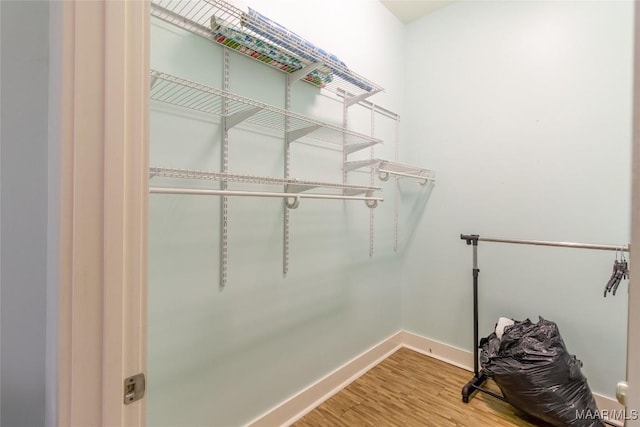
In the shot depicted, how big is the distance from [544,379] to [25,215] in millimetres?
2167

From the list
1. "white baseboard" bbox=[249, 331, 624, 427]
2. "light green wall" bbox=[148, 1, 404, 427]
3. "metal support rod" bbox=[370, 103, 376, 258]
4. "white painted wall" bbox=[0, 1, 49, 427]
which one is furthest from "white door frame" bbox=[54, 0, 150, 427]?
"metal support rod" bbox=[370, 103, 376, 258]

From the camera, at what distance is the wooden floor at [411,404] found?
62.5 inches

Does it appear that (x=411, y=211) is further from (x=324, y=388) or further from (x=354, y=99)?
(x=324, y=388)

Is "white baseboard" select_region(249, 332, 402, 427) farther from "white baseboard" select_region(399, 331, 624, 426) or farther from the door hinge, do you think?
the door hinge

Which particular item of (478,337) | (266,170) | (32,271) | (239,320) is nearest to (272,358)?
(239,320)

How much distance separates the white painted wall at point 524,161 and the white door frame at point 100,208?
7.32 feet

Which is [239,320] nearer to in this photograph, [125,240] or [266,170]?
[266,170]

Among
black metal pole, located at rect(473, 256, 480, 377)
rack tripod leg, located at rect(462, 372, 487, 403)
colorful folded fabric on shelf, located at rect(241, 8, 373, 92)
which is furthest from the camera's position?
black metal pole, located at rect(473, 256, 480, 377)

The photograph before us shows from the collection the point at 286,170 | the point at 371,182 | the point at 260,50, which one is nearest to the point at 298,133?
the point at 286,170

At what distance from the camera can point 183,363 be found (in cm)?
120

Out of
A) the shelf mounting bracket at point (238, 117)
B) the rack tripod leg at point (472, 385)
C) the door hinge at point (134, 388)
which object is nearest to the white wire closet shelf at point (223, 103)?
the shelf mounting bracket at point (238, 117)

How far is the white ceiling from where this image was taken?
7.29 feet

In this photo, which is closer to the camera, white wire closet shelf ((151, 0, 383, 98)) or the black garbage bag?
white wire closet shelf ((151, 0, 383, 98))

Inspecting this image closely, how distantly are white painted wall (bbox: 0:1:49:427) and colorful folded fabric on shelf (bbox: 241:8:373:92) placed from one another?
2.40 feet
